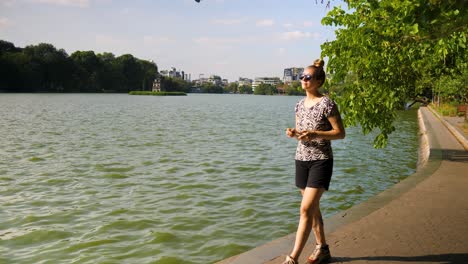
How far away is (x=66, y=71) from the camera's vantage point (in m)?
143

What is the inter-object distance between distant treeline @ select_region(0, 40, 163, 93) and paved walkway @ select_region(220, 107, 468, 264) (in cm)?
13007

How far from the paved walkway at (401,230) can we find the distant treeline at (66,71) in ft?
427

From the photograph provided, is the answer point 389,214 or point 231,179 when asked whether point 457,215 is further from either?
point 231,179

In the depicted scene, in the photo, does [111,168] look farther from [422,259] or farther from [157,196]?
[422,259]

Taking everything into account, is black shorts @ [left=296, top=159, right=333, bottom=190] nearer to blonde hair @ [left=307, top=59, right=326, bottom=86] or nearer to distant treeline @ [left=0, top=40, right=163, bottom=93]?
blonde hair @ [left=307, top=59, right=326, bottom=86]

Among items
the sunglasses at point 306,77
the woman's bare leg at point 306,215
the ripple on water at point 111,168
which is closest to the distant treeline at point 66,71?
the ripple on water at point 111,168

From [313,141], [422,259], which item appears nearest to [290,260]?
[313,141]

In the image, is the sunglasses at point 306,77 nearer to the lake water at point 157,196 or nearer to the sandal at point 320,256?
the sandal at point 320,256

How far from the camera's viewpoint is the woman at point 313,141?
4684 mm

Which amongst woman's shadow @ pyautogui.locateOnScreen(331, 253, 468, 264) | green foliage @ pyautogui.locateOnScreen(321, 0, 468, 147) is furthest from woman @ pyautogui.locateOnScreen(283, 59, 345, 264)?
green foliage @ pyautogui.locateOnScreen(321, 0, 468, 147)

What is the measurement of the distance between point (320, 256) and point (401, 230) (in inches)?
77.0

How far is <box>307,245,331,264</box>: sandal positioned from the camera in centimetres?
502

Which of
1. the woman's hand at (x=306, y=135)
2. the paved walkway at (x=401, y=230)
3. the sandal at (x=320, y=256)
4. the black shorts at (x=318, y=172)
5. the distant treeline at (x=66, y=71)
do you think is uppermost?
the distant treeline at (x=66, y=71)

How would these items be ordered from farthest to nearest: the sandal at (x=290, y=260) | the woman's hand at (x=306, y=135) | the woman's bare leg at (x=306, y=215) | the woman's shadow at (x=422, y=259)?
the woman's shadow at (x=422, y=259), the sandal at (x=290, y=260), the woman's bare leg at (x=306, y=215), the woman's hand at (x=306, y=135)
